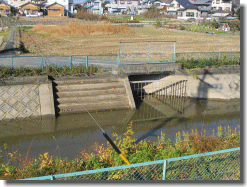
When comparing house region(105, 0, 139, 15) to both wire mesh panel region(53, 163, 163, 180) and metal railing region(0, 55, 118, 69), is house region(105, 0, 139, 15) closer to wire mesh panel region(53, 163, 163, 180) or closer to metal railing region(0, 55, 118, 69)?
metal railing region(0, 55, 118, 69)

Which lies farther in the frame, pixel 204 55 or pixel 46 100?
pixel 204 55

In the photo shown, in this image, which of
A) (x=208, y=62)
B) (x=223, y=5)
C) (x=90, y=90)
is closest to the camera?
(x=90, y=90)

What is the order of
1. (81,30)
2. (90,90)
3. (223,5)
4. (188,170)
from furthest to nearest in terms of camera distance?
(223,5) → (81,30) → (90,90) → (188,170)

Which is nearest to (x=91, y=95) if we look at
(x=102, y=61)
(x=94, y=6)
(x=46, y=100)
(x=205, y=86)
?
(x=46, y=100)

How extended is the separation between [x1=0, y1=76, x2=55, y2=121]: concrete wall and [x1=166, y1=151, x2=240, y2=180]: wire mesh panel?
25.3 feet

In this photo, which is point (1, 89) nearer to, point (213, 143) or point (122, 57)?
point (122, 57)

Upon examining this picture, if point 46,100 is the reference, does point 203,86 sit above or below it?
above

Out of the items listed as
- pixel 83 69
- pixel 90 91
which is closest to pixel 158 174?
pixel 90 91

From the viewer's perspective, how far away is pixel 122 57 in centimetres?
1455

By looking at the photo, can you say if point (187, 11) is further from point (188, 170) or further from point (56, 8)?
point (188, 170)

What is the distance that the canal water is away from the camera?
9.90 meters

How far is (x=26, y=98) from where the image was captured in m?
12.2

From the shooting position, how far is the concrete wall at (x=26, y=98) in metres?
11.7

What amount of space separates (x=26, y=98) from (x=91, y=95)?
9.35 feet
